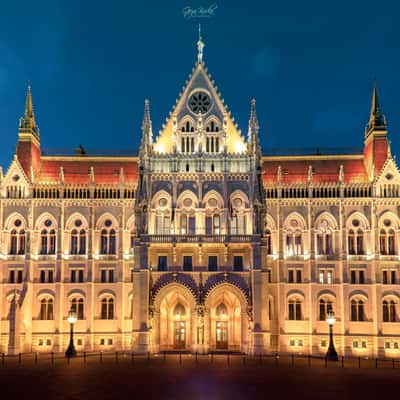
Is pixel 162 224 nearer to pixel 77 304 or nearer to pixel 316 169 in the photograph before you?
pixel 77 304

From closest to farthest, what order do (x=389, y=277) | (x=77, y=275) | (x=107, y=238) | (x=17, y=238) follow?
1. (x=389, y=277)
2. (x=77, y=275)
3. (x=17, y=238)
4. (x=107, y=238)

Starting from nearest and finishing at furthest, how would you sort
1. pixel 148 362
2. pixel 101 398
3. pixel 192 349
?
pixel 101 398, pixel 148 362, pixel 192 349

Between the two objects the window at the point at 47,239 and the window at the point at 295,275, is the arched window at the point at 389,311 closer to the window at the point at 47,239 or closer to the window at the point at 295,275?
the window at the point at 295,275

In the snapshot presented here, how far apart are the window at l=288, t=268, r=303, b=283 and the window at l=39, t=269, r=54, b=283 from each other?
29.4m

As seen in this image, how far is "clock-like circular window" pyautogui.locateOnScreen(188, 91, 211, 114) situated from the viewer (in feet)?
246

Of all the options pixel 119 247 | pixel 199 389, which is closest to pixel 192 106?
pixel 119 247

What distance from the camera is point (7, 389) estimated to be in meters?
37.5

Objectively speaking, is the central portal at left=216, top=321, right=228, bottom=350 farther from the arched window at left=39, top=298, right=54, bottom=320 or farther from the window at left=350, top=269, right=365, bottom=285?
the arched window at left=39, top=298, right=54, bottom=320

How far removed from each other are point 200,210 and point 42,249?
20867mm

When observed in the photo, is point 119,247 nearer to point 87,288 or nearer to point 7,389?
point 87,288

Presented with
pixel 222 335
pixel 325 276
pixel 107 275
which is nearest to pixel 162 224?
pixel 107 275

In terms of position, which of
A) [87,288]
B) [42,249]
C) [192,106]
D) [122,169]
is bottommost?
[87,288]

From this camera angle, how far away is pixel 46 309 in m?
74.7

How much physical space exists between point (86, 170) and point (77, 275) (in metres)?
14.3
